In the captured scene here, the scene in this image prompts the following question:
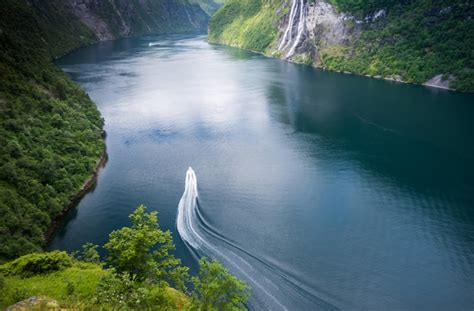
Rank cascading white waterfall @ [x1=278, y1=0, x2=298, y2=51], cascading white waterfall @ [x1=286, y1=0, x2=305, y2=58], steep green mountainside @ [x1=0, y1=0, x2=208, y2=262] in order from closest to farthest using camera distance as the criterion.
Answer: steep green mountainside @ [x1=0, y1=0, x2=208, y2=262] → cascading white waterfall @ [x1=286, y1=0, x2=305, y2=58] → cascading white waterfall @ [x1=278, y1=0, x2=298, y2=51]

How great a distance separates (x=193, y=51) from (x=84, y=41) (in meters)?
54.5

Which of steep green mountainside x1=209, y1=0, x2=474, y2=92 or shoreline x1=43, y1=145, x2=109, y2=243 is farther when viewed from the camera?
steep green mountainside x1=209, y1=0, x2=474, y2=92

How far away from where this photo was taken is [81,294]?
81.4 ft

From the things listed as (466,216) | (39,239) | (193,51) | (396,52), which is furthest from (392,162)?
(193,51)

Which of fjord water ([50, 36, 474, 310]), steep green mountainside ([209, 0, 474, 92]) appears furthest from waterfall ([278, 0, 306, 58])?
fjord water ([50, 36, 474, 310])

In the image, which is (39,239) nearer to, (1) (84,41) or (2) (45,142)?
(2) (45,142)

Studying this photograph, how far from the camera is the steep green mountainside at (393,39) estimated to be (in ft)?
341

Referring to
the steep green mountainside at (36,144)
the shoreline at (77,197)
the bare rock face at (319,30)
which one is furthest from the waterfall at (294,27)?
the shoreline at (77,197)

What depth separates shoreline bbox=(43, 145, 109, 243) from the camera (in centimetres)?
4225

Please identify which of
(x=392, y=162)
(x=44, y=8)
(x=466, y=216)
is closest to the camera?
(x=466, y=216)

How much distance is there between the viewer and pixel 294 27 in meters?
155

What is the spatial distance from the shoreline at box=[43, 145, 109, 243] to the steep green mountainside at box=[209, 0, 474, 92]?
84.6 meters

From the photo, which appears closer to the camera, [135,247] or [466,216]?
[135,247]

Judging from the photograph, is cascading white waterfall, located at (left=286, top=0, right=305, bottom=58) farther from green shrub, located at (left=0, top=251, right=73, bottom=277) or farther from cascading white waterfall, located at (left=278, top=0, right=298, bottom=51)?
green shrub, located at (left=0, top=251, right=73, bottom=277)
